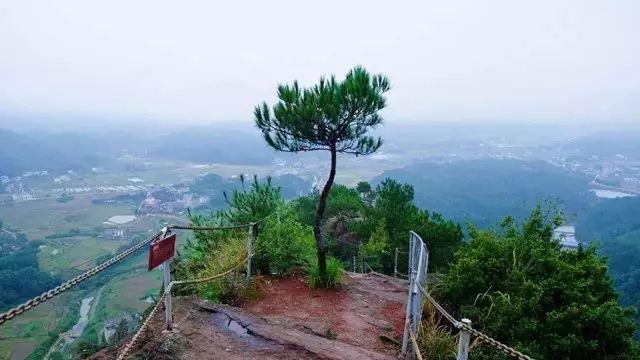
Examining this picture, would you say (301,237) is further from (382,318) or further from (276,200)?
(382,318)

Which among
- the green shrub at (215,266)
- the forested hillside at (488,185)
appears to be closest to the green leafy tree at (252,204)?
→ the green shrub at (215,266)

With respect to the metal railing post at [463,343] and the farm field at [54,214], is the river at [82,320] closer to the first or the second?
the farm field at [54,214]

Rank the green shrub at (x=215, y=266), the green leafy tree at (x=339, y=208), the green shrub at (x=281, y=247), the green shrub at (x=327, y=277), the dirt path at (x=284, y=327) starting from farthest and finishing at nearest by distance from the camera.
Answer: the green leafy tree at (x=339, y=208) → the green shrub at (x=281, y=247) → the green shrub at (x=327, y=277) → the green shrub at (x=215, y=266) → the dirt path at (x=284, y=327)

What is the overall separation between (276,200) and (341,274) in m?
2.03

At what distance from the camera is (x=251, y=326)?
18.6ft

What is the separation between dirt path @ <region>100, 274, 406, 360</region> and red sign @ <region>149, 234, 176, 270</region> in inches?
36.8

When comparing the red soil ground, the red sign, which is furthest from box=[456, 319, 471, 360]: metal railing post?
the red soil ground

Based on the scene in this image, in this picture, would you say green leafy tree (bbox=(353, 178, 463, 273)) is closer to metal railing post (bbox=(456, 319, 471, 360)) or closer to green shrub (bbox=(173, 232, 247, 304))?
green shrub (bbox=(173, 232, 247, 304))

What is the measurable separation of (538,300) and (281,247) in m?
4.38

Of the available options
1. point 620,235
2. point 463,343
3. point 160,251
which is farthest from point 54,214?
point 463,343

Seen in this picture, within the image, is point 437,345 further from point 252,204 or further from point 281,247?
point 252,204

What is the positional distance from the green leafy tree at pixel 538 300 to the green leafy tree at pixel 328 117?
251 centimetres

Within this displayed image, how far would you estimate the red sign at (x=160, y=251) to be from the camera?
4238mm

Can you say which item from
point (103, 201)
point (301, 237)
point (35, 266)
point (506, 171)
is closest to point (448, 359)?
point (301, 237)
